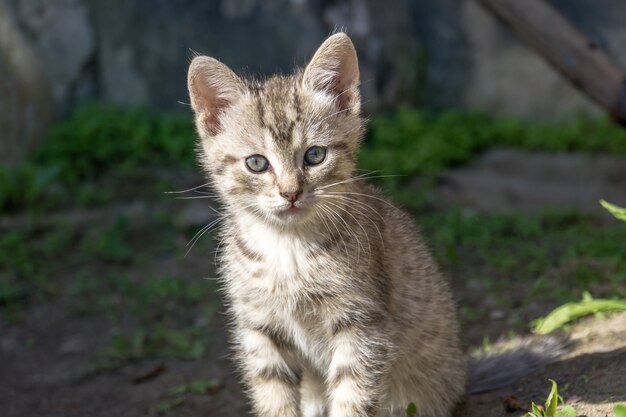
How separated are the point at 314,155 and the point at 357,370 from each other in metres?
0.94

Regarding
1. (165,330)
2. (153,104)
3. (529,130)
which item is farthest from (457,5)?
(165,330)

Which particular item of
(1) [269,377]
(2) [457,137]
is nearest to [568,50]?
(2) [457,137]

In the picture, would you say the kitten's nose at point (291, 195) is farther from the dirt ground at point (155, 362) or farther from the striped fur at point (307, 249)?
the dirt ground at point (155, 362)

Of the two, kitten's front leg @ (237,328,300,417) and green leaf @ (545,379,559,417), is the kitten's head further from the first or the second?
→ green leaf @ (545,379,559,417)

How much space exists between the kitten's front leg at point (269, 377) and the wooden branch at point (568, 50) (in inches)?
123

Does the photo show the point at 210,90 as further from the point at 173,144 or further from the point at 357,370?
the point at 173,144

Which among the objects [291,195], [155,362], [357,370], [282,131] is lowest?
[155,362]

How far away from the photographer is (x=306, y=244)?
3996 millimetres

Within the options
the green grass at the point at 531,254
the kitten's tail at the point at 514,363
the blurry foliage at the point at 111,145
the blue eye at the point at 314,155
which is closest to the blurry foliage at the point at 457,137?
the green grass at the point at 531,254

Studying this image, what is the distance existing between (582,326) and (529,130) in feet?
13.5

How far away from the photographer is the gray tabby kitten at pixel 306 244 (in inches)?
153

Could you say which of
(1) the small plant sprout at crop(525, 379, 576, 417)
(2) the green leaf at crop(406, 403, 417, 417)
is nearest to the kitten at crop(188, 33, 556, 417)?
(2) the green leaf at crop(406, 403, 417, 417)

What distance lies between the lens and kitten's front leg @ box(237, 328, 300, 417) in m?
4.03

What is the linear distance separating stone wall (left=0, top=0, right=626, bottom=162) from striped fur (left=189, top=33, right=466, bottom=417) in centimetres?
482
